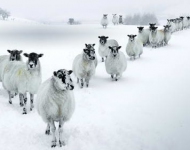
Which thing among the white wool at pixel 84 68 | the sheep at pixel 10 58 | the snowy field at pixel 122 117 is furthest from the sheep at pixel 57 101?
the white wool at pixel 84 68

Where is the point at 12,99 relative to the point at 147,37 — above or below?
below

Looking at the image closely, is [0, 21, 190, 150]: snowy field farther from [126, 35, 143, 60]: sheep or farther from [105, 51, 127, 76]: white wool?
[126, 35, 143, 60]: sheep

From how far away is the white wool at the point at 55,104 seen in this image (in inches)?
268

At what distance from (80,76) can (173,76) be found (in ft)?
16.7

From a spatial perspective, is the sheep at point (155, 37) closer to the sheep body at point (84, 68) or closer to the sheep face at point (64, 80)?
the sheep body at point (84, 68)

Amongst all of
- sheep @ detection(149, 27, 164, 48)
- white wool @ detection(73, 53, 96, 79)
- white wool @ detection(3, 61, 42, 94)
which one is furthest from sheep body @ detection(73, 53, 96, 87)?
sheep @ detection(149, 27, 164, 48)

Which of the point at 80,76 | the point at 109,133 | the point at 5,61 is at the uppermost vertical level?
the point at 5,61

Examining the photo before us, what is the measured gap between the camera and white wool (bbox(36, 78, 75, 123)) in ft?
22.3

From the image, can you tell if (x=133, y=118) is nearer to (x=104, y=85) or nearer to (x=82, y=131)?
(x=82, y=131)

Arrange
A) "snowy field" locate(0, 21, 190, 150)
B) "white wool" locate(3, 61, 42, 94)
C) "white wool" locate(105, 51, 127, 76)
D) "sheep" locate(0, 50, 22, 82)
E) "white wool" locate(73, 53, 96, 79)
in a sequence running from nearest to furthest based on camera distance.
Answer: "snowy field" locate(0, 21, 190, 150) < "white wool" locate(3, 61, 42, 94) < "sheep" locate(0, 50, 22, 82) < "white wool" locate(73, 53, 96, 79) < "white wool" locate(105, 51, 127, 76)

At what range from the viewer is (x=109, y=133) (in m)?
7.85

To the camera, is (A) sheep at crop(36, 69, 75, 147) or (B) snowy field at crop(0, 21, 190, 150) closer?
(A) sheep at crop(36, 69, 75, 147)

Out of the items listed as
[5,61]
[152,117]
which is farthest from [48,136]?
[5,61]

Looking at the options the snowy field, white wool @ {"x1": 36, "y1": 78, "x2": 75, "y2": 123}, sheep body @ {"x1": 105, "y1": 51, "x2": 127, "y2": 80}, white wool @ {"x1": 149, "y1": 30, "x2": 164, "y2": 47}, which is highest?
white wool @ {"x1": 149, "y1": 30, "x2": 164, "y2": 47}
